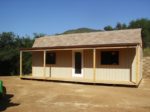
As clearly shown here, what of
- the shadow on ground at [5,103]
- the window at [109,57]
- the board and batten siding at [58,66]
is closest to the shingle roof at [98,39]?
the window at [109,57]

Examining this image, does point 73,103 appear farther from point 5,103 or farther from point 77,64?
point 77,64

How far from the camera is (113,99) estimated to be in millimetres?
9539

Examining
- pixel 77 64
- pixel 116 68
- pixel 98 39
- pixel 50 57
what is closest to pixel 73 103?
pixel 116 68

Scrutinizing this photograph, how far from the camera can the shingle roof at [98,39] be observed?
15.3 m

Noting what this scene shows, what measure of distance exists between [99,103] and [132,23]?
48.4 metres

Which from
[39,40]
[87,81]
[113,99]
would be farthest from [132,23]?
[113,99]

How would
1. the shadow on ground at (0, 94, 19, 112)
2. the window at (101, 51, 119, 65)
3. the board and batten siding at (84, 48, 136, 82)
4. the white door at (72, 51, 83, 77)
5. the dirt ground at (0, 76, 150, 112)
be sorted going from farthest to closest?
1. the white door at (72, 51, 83, 77)
2. the window at (101, 51, 119, 65)
3. the board and batten siding at (84, 48, 136, 82)
4. the shadow on ground at (0, 94, 19, 112)
5. the dirt ground at (0, 76, 150, 112)

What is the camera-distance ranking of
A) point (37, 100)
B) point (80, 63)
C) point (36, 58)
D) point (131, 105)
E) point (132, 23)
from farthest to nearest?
point (132, 23) → point (36, 58) → point (80, 63) → point (37, 100) → point (131, 105)

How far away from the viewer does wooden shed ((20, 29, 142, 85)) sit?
14.6 metres

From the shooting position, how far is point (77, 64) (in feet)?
55.2

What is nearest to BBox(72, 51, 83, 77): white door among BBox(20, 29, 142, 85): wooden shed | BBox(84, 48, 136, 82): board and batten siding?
BBox(20, 29, 142, 85): wooden shed

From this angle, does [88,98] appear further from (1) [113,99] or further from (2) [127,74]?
(2) [127,74]

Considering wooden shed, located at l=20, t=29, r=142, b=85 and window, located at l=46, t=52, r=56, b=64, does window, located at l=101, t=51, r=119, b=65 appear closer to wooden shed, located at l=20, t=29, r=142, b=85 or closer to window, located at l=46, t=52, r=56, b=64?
wooden shed, located at l=20, t=29, r=142, b=85

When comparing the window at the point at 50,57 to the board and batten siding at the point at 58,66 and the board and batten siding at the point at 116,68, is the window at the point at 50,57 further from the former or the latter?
the board and batten siding at the point at 116,68
